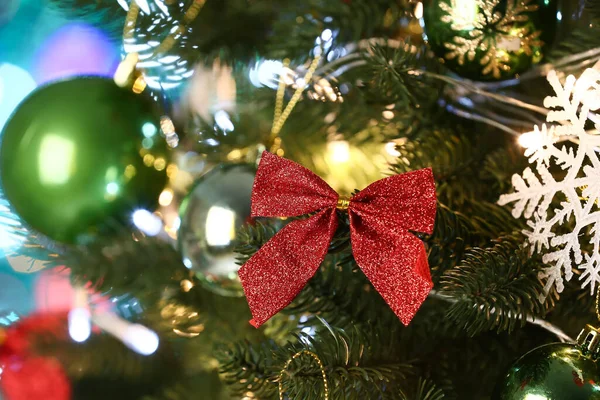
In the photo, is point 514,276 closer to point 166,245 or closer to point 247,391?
point 247,391

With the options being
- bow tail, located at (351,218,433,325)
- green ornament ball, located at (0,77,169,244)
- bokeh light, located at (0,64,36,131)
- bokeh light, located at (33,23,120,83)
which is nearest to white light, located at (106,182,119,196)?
green ornament ball, located at (0,77,169,244)

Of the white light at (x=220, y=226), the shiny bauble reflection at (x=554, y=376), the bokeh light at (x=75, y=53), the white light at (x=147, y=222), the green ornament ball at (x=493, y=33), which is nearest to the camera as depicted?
the shiny bauble reflection at (x=554, y=376)

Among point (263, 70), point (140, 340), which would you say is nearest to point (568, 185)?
point (263, 70)

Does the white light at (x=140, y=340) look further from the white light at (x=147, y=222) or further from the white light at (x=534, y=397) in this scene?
the white light at (x=534, y=397)

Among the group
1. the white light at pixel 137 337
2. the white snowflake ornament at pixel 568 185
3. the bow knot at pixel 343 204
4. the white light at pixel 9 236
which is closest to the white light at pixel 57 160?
the white light at pixel 9 236

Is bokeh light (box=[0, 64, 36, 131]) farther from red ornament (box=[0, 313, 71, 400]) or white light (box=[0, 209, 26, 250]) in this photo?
red ornament (box=[0, 313, 71, 400])

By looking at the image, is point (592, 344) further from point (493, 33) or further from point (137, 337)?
point (137, 337)

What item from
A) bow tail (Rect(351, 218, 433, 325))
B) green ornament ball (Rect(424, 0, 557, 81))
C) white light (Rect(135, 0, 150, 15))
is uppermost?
green ornament ball (Rect(424, 0, 557, 81))
